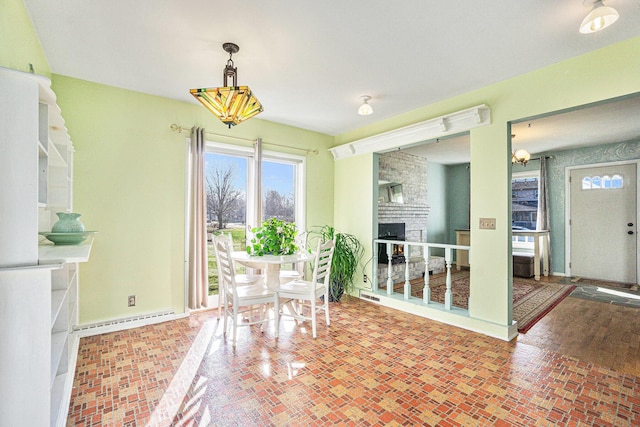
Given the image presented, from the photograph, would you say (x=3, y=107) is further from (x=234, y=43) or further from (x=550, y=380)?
(x=550, y=380)

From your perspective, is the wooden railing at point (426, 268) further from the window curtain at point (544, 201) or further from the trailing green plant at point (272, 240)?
the window curtain at point (544, 201)

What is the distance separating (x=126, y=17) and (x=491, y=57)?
9.53 feet

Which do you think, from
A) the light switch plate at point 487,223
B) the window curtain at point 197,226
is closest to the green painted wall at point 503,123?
the light switch plate at point 487,223

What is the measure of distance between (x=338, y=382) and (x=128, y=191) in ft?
9.58

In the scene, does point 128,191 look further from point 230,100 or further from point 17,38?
point 230,100

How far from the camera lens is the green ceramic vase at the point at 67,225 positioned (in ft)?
6.24

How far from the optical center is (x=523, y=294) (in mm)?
4504

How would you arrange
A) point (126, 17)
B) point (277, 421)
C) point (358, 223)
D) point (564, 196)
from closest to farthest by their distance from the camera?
point (277, 421) < point (126, 17) < point (358, 223) < point (564, 196)

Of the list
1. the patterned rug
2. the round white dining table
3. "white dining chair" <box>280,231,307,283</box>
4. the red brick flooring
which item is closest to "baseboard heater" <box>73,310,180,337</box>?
the red brick flooring

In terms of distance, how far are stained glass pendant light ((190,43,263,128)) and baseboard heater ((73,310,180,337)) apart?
246 centimetres

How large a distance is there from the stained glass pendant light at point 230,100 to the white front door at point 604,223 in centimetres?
658

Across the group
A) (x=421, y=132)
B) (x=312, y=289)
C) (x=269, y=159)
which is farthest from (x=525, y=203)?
(x=312, y=289)

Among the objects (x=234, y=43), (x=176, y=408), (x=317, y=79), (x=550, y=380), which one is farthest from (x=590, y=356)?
(x=234, y=43)

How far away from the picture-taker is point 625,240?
517 cm
